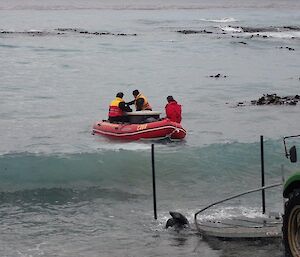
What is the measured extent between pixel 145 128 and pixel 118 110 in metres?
1.08

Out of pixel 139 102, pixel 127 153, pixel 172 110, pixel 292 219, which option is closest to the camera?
pixel 292 219

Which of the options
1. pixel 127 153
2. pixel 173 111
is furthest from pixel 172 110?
pixel 127 153

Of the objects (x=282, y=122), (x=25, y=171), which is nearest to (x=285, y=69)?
(x=282, y=122)

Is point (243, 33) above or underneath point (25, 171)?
above

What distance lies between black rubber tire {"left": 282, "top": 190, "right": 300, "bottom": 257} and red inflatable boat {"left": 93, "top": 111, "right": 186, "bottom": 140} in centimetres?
1305

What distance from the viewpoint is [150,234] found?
38.0ft

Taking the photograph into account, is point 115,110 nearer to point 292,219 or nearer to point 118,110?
point 118,110

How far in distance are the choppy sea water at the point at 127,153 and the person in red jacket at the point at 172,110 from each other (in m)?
0.89

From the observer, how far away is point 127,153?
19.4 meters

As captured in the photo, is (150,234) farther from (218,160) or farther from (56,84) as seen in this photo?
(56,84)

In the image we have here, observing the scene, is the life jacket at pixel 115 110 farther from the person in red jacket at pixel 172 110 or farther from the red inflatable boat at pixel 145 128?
the person in red jacket at pixel 172 110

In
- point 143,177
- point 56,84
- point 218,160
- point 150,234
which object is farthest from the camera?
point 56,84

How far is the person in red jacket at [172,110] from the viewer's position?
21.3m

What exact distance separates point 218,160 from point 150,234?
6616 mm
